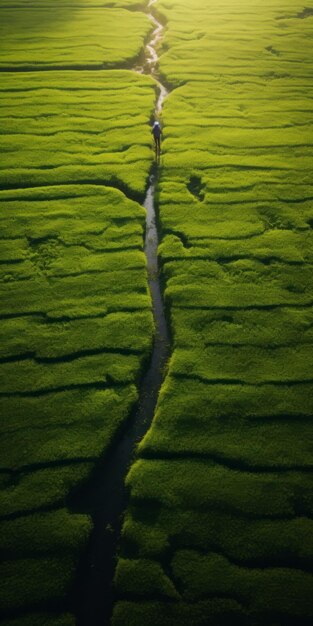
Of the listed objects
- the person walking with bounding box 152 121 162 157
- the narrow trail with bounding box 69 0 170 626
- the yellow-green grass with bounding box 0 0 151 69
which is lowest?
the narrow trail with bounding box 69 0 170 626

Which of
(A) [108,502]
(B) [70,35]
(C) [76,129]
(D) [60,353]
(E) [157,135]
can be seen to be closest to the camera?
(A) [108,502]

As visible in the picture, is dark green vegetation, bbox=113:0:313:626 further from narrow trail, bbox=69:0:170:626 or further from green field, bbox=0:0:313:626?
narrow trail, bbox=69:0:170:626

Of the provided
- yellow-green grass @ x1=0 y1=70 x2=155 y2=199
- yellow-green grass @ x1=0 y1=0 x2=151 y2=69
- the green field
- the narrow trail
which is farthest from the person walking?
yellow-green grass @ x1=0 y1=0 x2=151 y2=69

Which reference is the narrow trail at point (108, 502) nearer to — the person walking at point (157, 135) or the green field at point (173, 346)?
the green field at point (173, 346)

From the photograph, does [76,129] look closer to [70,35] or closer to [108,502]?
[70,35]

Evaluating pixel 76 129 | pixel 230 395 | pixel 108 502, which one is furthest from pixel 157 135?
pixel 108 502

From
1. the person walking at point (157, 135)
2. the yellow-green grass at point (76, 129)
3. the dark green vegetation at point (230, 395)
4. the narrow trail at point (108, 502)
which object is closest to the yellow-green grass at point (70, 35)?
the yellow-green grass at point (76, 129)
